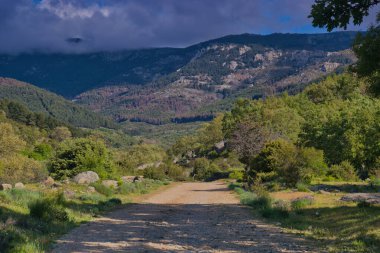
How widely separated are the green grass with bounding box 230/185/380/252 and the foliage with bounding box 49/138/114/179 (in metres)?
28.8

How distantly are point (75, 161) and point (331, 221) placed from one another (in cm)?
3722

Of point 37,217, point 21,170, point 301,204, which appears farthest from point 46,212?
point 21,170

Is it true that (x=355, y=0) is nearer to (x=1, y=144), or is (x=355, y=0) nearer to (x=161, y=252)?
(x=161, y=252)

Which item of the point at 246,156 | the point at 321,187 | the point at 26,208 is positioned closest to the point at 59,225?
the point at 26,208

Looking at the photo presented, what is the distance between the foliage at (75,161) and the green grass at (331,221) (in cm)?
2881

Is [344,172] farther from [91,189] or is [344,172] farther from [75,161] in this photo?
[75,161]

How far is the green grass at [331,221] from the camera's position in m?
13.3

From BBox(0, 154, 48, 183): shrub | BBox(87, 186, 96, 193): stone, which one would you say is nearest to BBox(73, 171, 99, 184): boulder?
BBox(87, 186, 96, 193): stone

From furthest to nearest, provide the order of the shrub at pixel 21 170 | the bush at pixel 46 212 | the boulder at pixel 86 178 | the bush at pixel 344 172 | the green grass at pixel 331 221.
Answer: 1. the shrub at pixel 21 170
2. the bush at pixel 344 172
3. the boulder at pixel 86 178
4. the bush at pixel 46 212
5. the green grass at pixel 331 221

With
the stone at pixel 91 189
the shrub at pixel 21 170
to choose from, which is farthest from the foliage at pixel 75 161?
the stone at pixel 91 189

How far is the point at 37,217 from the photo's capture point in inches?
678

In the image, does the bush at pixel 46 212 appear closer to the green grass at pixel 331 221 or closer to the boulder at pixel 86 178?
the green grass at pixel 331 221

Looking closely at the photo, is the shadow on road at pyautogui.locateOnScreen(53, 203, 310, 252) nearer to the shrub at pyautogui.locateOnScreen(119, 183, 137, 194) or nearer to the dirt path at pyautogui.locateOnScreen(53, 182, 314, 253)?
the dirt path at pyautogui.locateOnScreen(53, 182, 314, 253)

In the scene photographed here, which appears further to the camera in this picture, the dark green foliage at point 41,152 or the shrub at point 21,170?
the dark green foliage at point 41,152
